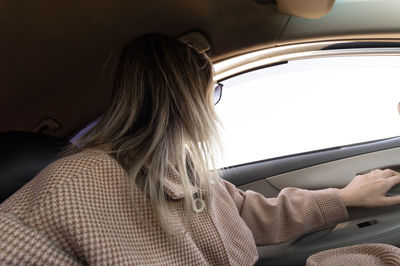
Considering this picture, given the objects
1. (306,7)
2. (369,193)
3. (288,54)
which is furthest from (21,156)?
(369,193)

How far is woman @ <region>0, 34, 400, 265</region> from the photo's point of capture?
0.61 meters

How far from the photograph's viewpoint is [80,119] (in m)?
1.62

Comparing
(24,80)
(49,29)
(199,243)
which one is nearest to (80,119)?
(24,80)

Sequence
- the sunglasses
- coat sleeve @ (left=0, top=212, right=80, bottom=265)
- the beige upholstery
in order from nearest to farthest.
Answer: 1. coat sleeve @ (left=0, top=212, right=80, bottom=265)
2. the beige upholstery
3. the sunglasses

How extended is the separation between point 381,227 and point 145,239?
3.79 feet

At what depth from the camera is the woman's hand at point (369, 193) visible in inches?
52.5

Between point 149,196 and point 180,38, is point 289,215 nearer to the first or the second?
point 149,196

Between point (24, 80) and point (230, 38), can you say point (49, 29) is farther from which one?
point (230, 38)

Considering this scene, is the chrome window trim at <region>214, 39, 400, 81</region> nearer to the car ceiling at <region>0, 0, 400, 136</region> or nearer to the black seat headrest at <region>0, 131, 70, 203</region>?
the car ceiling at <region>0, 0, 400, 136</region>

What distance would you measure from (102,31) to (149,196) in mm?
729

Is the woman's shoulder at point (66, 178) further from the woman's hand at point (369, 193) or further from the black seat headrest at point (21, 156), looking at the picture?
the woman's hand at point (369, 193)

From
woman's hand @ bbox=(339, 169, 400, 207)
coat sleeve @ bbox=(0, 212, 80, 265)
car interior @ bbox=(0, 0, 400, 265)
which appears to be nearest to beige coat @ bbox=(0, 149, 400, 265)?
coat sleeve @ bbox=(0, 212, 80, 265)

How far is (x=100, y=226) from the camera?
0.66 meters

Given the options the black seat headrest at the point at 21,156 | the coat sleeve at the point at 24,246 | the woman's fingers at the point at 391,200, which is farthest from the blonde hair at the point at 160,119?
the woman's fingers at the point at 391,200
